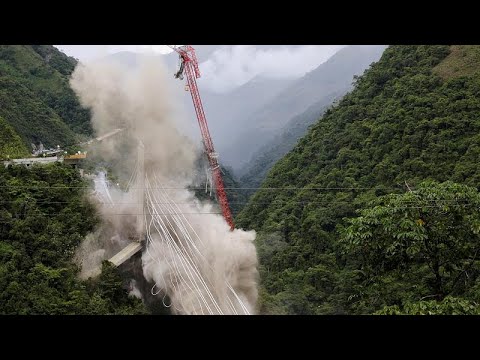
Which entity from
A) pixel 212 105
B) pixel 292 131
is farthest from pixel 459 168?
pixel 212 105

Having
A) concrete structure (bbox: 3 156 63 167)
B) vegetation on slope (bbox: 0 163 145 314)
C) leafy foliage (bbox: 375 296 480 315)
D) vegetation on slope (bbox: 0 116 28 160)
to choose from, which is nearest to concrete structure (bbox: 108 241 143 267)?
vegetation on slope (bbox: 0 163 145 314)

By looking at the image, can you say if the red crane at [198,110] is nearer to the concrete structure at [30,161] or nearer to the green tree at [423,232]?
the concrete structure at [30,161]

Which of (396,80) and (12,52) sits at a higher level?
(12,52)

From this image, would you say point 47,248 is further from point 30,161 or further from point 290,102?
point 290,102

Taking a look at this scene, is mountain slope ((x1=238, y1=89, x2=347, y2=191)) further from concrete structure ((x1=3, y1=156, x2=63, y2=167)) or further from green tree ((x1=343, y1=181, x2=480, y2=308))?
green tree ((x1=343, y1=181, x2=480, y2=308))

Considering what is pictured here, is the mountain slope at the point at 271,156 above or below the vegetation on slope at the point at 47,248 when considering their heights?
below

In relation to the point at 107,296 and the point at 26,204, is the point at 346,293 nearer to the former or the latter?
the point at 107,296

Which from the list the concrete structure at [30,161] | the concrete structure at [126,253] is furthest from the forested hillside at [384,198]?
the concrete structure at [30,161]

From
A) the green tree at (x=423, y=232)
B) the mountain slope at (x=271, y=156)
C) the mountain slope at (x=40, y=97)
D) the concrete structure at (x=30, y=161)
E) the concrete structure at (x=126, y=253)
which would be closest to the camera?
the green tree at (x=423, y=232)
